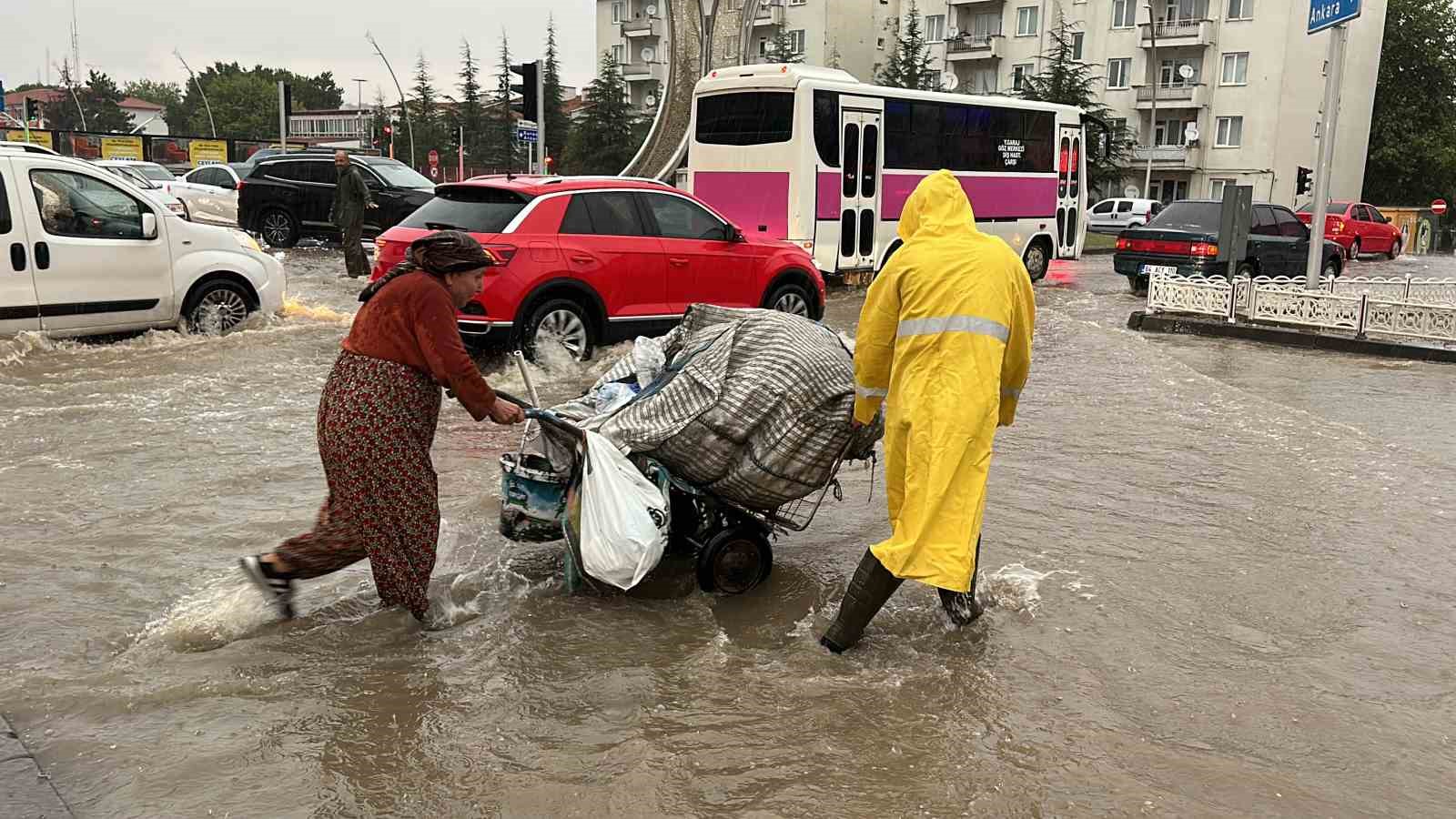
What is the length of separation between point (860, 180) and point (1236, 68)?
40.2m

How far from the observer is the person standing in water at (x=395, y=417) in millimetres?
4352

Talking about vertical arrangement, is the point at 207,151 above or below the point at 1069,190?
above

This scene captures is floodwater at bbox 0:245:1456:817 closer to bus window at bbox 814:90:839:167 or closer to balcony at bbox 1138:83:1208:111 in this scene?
bus window at bbox 814:90:839:167

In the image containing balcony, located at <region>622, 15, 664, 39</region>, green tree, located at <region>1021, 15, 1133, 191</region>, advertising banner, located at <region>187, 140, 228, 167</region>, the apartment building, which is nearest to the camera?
advertising banner, located at <region>187, 140, 228, 167</region>

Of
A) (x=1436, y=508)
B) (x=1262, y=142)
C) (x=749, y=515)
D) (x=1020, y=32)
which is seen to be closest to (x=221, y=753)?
(x=749, y=515)

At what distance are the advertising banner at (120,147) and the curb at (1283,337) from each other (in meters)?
35.1

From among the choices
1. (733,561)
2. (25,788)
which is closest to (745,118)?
(733,561)

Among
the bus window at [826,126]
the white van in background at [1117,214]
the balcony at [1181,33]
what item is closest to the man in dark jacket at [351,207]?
the bus window at [826,126]

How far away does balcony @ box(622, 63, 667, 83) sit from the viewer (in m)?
71.5

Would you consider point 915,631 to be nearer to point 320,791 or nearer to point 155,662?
point 320,791

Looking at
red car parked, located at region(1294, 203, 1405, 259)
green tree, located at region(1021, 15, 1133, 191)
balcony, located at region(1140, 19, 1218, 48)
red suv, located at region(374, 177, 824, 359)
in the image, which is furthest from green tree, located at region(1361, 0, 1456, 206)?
red suv, located at region(374, 177, 824, 359)

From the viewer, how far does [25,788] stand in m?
3.47

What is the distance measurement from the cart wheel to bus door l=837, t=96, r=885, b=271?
12.9 m

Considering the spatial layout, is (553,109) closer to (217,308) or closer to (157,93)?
(217,308)
